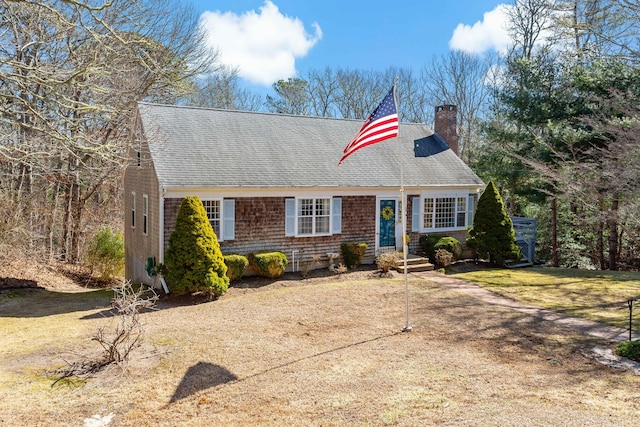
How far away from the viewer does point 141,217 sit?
15758 millimetres

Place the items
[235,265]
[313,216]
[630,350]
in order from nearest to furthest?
1. [630,350]
2. [235,265]
3. [313,216]

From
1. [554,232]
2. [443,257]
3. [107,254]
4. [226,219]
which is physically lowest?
[107,254]

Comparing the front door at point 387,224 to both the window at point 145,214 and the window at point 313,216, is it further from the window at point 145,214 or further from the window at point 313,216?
the window at point 145,214

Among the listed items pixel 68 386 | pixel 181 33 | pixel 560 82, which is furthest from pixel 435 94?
pixel 68 386

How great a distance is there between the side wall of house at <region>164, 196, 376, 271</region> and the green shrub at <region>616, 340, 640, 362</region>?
927cm

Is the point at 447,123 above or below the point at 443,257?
above

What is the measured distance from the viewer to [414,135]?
67.3ft

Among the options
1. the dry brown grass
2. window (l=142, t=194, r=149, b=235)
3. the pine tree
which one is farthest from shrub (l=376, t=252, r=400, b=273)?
window (l=142, t=194, r=149, b=235)

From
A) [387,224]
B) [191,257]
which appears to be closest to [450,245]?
[387,224]

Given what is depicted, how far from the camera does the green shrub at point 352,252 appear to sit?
16.0 m

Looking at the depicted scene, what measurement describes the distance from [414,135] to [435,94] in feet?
59.1

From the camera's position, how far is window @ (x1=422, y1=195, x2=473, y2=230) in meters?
17.9

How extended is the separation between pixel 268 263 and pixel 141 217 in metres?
5.11

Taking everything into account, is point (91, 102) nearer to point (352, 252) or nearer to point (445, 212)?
point (352, 252)
